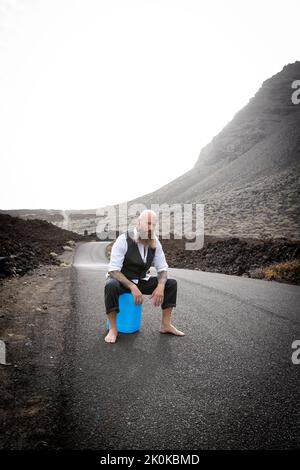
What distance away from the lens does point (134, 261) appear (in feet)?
13.8

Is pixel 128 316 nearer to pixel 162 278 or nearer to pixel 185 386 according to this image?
pixel 162 278

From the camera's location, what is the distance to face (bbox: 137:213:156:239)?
409cm

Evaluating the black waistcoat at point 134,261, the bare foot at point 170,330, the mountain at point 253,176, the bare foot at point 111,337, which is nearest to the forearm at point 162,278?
the black waistcoat at point 134,261

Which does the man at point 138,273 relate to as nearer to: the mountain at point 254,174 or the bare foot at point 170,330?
the bare foot at point 170,330

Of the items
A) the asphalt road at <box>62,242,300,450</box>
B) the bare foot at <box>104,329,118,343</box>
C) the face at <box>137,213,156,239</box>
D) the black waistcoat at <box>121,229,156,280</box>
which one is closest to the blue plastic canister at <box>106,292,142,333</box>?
the asphalt road at <box>62,242,300,450</box>

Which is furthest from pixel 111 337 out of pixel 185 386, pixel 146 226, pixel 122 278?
pixel 146 226

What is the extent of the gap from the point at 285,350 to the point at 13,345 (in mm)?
3672

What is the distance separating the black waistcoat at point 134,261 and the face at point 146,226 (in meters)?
0.20

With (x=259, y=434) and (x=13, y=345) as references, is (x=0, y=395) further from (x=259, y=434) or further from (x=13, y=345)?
(x=259, y=434)

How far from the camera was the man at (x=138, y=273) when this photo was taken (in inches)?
158

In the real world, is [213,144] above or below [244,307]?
above

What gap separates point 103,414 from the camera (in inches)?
93.8

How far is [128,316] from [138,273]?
26.4 inches
